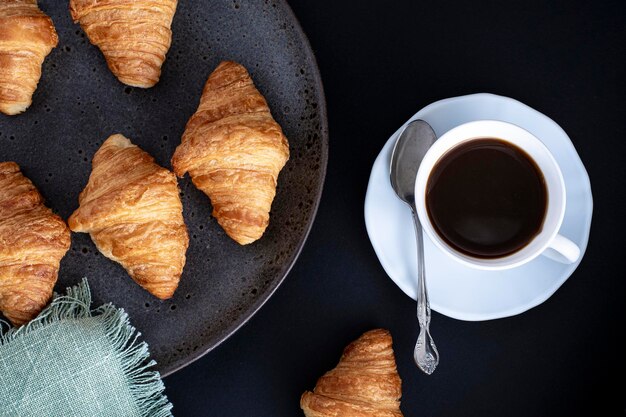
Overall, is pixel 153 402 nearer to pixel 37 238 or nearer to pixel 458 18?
pixel 37 238

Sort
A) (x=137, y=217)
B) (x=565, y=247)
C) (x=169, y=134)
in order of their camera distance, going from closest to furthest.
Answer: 1. (x=565, y=247)
2. (x=137, y=217)
3. (x=169, y=134)

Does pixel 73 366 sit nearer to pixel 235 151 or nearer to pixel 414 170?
pixel 235 151

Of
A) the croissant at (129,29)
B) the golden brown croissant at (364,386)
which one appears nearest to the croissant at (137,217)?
the croissant at (129,29)

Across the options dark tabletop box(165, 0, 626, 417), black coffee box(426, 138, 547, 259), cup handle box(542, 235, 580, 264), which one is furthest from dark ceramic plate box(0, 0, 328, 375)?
cup handle box(542, 235, 580, 264)

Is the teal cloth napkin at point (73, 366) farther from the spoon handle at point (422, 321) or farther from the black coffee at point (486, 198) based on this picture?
the black coffee at point (486, 198)

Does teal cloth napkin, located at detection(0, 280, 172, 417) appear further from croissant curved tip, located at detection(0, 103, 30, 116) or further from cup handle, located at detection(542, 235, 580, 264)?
cup handle, located at detection(542, 235, 580, 264)

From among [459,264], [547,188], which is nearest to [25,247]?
[459,264]

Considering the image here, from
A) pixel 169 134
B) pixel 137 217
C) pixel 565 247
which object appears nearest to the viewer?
pixel 565 247
